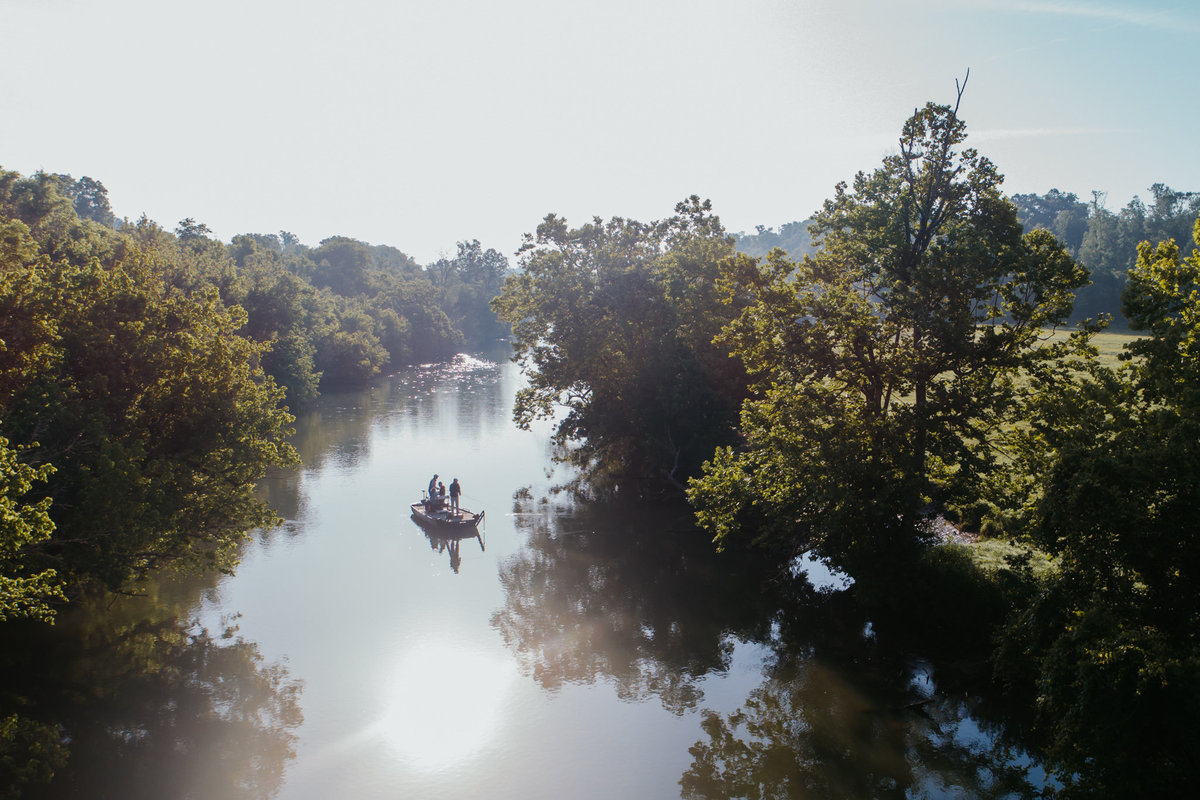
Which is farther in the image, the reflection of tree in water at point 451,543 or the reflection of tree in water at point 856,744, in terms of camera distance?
the reflection of tree in water at point 451,543

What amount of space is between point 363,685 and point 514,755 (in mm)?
5338

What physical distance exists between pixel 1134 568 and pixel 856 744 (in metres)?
7.45

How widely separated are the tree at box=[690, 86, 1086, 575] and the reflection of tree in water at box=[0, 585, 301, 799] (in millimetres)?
13044

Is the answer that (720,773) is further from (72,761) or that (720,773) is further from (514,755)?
(72,761)

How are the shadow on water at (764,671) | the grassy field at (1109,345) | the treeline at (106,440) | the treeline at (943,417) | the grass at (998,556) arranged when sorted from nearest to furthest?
→ the treeline at (943,417)
the shadow on water at (764,671)
the treeline at (106,440)
the grass at (998,556)
the grassy field at (1109,345)

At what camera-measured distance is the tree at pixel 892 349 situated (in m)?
19.8

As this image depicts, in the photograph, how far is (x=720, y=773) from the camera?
53.9ft

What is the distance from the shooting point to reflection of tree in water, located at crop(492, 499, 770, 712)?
21.3 meters

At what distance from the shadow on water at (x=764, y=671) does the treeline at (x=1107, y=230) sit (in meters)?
37.4

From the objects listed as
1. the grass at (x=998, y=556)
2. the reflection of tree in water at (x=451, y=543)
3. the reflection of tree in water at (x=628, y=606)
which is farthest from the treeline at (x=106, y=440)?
the grass at (x=998, y=556)

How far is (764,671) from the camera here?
68.9 ft

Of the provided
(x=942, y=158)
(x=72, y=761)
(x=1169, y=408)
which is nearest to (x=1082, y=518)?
(x=1169, y=408)

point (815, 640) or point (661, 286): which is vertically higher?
point (661, 286)

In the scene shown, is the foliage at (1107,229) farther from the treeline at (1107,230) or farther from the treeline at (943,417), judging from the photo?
the treeline at (943,417)
